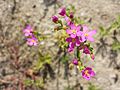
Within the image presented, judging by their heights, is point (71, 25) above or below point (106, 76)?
above

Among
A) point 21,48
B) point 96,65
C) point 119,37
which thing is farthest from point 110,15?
point 21,48

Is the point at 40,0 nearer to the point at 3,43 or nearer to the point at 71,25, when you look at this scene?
the point at 3,43

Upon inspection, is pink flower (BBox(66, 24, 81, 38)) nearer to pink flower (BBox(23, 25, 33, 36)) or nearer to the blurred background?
pink flower (BBox(23, 25, 33, 36))

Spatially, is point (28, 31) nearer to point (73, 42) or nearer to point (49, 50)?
point (49, 50)

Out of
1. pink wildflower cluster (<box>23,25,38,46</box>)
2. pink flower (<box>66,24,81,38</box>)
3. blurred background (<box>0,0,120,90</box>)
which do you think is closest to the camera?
pink flower (<box>66,24,81,38</box>)

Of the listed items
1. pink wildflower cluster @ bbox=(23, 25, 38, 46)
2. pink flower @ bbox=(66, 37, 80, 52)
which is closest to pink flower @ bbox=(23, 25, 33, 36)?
pink wildflower cluster @ bbox=(23, 25, 38, 46)

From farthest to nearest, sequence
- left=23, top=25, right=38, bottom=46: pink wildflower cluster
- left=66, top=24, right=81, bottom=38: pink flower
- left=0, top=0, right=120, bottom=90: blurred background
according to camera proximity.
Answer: left=0, top=0, right=120, bottom=90: blurred background → left=23, top=25, right=38, bottom=46: pink wildflower cluster → left=66, top=24, right=81, bottom=38: pink flower

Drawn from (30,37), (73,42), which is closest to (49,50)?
(30,37)

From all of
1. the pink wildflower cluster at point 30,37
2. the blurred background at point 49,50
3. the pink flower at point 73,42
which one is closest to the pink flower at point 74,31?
the pink flower at point 73,42
